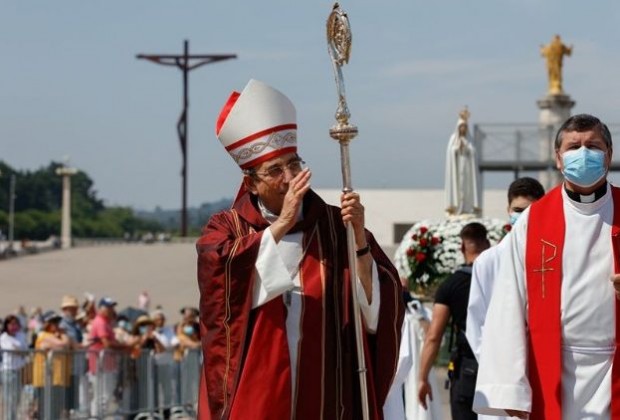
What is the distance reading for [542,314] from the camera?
6129mm

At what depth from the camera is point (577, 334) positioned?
20.0 feet

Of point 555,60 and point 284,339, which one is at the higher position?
point 555,60

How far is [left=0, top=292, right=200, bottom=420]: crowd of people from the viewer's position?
1398cm

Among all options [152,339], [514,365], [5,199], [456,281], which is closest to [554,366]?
[514,365]

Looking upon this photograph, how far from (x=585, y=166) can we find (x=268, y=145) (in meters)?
1.27

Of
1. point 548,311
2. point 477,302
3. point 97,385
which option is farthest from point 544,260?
point 97,385

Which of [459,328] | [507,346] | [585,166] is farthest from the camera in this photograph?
[459,328]

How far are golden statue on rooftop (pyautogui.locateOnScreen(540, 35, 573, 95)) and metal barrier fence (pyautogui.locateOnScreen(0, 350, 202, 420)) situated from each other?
42.7 meters

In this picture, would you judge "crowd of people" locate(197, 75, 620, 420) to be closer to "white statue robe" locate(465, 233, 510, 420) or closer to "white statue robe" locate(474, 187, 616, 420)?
"white statue robe" locate(474, 187, 616, 420)

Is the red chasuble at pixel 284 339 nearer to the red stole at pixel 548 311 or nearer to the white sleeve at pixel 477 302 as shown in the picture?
the red stole at pixel 548 311

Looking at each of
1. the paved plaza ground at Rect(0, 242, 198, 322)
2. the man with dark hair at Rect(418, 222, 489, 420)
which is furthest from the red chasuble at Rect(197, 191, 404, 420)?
the paved plaza ground at Rect(0, 242, 198, 322)

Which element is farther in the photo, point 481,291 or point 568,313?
point 481,291

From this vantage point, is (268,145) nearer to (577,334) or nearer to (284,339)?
(284,339)

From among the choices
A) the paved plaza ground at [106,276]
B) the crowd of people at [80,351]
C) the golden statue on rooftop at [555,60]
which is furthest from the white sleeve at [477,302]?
the golden statue on rooftop at [555,60]
